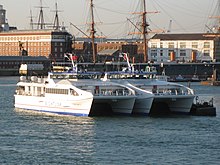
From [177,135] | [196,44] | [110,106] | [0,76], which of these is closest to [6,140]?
[177,135]

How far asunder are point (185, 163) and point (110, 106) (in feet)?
68.2

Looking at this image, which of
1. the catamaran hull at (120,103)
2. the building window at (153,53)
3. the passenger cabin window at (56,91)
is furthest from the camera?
the building window at (153,53)

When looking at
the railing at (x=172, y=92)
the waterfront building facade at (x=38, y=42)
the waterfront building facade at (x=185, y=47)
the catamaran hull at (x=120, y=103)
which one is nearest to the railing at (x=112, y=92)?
the catamaran hull at (x=120, y=103)

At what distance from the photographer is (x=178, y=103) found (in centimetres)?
5300

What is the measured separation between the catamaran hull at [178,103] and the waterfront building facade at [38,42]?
386ft

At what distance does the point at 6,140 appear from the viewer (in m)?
39.6

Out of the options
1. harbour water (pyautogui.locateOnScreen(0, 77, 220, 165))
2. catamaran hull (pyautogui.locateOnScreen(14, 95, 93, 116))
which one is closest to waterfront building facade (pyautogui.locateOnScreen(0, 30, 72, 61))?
catamaran hull (pyautogui.locateOnScreen(14, 95, 93, 116))

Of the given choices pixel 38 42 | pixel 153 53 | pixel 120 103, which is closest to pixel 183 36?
pixel 153 53

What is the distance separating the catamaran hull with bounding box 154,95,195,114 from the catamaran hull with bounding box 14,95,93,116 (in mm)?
5310

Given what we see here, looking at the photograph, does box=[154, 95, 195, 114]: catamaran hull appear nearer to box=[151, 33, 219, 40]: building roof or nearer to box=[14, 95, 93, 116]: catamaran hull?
box=[14, 95, 93, 116]: catamaran hull

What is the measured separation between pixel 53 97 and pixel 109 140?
1388 centimetres

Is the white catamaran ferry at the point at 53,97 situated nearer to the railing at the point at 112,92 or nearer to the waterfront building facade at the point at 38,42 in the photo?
the railing at the point at 112,92

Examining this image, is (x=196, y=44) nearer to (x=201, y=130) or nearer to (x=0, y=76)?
(x=0, y=76)

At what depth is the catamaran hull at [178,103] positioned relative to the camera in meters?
51.7
